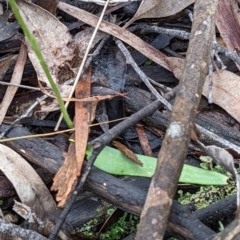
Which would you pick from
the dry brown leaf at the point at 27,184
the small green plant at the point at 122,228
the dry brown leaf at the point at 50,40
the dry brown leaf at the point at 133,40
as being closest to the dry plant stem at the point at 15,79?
the dry brown leaf at the point at 50,40

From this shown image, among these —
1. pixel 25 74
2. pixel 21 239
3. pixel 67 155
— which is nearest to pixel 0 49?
pixel 25 74

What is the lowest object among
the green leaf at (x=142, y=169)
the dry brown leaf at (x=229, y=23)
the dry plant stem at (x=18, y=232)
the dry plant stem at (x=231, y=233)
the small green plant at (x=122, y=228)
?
the small green plant at (x=122, y=228)

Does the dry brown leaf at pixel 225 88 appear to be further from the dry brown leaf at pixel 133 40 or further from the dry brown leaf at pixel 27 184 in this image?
the dry brown leaf at pixel 27 184

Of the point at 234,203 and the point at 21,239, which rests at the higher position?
the point at 234,203

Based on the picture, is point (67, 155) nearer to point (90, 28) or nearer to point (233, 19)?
point (90, 28)

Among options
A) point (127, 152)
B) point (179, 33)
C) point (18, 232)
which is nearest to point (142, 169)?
point (127, 152)
